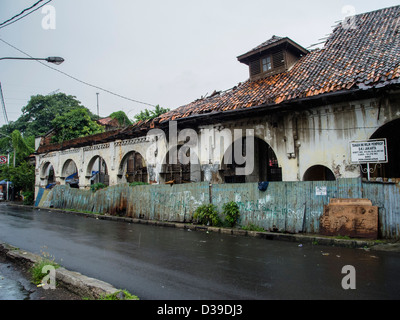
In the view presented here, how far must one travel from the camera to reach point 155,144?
650 inches

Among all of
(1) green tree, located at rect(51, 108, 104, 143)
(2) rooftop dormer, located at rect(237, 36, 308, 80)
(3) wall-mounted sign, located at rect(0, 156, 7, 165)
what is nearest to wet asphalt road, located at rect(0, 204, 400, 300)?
(2) rooftop dormer, located at rect(237, 36, 308, 80)

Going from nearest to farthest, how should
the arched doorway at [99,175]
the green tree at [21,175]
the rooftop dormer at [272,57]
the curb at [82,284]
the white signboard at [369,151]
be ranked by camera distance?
the curb at [82,284] < the white signboard at [369,151] < the rooftop dormer at [272,57] < the arched doorway at [99,175] < the green tree at [21,175]

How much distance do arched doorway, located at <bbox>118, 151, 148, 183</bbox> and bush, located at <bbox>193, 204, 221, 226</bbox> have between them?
28.4 ft

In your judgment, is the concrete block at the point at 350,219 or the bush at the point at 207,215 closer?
the concrete block at the point at 350,219

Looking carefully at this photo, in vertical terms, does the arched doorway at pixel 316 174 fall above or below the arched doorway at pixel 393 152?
below

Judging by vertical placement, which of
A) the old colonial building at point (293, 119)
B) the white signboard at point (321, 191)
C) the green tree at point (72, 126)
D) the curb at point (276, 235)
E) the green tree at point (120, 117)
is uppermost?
the green tree at point (120, 117)

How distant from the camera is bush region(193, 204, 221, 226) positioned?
36.9 feet

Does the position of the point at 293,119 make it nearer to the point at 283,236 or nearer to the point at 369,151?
the point at 369,151

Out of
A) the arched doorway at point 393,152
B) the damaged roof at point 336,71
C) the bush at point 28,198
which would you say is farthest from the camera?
the bush at point 28,198

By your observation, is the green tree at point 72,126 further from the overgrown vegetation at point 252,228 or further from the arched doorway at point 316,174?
the arched doorway at point 316,174

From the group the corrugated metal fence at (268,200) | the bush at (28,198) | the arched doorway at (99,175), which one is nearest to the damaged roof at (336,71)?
the corrugated metal fence at (268,200)

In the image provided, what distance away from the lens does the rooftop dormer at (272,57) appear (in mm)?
14148

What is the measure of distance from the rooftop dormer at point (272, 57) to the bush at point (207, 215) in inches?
304
